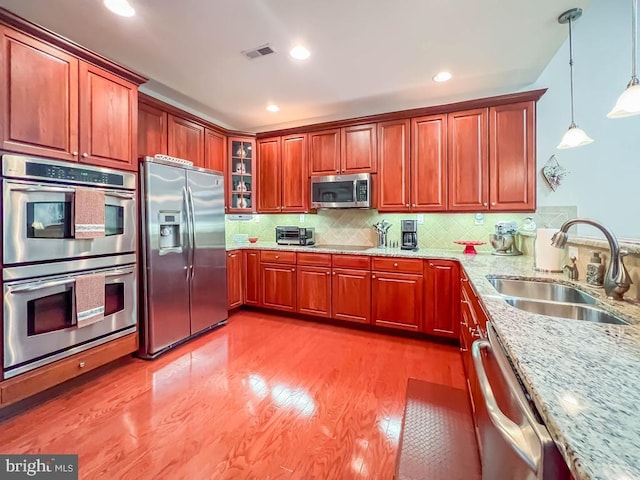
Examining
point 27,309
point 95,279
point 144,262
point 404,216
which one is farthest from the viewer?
point 404,216

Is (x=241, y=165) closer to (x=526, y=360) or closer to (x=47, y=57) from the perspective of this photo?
(x=47, y=57)

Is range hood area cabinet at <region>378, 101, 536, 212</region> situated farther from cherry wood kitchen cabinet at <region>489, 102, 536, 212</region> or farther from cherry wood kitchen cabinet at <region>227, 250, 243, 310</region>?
cherry wood kitchen cabinet at <region>227, 250, 243, 310</region>

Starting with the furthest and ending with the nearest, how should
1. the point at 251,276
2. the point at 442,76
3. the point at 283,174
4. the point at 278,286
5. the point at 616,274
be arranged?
the point at 283,174, the point at 251,276, the point at 278,286, the point at 442,76, the point at 616,274

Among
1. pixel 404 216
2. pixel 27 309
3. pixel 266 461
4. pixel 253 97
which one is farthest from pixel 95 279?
pixel 404 216

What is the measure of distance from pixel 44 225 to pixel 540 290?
3174mm

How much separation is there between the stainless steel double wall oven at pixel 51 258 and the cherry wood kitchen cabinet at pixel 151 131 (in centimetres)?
69

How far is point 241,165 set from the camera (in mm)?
4164

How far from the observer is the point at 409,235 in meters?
3.43

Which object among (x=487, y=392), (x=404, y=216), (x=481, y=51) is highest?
(x=481, y=51)

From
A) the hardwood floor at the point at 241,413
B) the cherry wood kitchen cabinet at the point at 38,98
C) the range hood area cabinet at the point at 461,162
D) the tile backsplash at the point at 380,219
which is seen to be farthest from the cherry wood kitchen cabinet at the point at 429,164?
the cherry wood kitchen cabinet at the point at 38,98

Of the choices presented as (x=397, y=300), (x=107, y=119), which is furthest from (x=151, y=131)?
(x=397, y=300)

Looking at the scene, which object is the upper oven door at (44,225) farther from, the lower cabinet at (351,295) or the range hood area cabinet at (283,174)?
the lower cabinet at (351,295)

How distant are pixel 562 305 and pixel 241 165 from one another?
3.82 m

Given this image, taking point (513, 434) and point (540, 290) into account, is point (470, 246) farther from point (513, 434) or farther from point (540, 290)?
point (513, 434)
